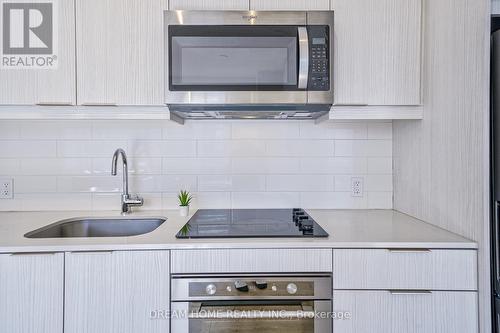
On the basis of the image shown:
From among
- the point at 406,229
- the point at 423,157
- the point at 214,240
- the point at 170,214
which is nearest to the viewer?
the point at 214,240

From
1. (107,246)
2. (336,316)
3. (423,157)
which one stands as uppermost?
(423,157)

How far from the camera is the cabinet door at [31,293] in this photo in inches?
48.3

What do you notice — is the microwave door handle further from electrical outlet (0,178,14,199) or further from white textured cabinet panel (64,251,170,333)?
electrical outlet (0,178,14,199)

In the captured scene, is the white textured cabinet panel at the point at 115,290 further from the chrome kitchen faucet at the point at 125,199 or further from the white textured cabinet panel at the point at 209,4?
the white textured cabinet panel at the point at 209,4

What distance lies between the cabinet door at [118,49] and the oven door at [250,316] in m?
0.93

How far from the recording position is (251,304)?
49.3 inches

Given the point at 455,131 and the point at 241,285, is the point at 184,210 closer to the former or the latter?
the point at 241,285

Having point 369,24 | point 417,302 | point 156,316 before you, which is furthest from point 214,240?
point 369,24

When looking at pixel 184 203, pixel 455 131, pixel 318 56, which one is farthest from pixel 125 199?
pixel 455 131

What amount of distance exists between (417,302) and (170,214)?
1.20 metres

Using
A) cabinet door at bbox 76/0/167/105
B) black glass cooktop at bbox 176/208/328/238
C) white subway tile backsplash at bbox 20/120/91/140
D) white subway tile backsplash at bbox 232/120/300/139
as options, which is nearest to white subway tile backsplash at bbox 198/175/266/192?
black glass cooktop at bbox 176/208/328/238

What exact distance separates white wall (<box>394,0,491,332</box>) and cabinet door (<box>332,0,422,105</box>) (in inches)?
3.0

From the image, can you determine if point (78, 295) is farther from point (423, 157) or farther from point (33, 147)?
point (423, 157)

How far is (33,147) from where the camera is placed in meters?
1.87
